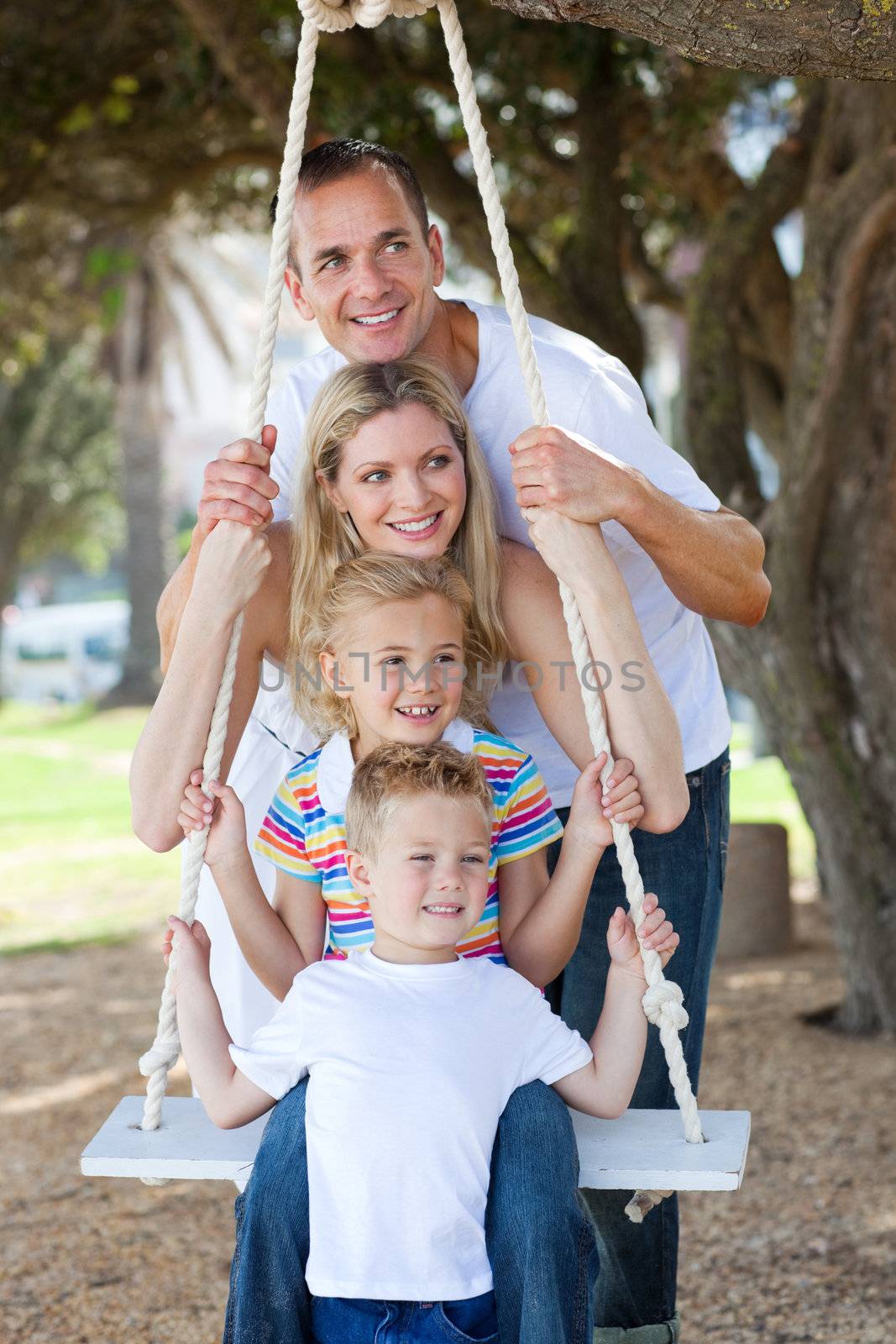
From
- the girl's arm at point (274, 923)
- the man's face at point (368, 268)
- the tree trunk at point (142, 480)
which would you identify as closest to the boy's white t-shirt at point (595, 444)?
the man's face at point (368, 268)

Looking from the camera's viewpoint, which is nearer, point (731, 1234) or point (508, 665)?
point (508, 665)

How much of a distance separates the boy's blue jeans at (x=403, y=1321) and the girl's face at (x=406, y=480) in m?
1.03

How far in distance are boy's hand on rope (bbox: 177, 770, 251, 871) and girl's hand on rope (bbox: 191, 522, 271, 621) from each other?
0.85 feet

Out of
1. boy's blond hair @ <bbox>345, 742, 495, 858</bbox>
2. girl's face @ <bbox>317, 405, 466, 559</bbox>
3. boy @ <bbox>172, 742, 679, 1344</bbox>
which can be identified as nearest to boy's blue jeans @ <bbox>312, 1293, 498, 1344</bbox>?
boy @ <bbox>172, 742, 679, 1344</bbox>

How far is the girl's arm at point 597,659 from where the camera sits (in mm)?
2074

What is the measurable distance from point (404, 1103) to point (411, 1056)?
0.19 ft

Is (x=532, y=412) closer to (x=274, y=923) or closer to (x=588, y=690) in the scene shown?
(x=588, y=690)

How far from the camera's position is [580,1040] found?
2.00 m

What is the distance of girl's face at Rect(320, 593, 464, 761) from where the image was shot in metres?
2.13

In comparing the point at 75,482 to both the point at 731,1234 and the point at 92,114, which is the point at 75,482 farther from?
the point at 731,1234

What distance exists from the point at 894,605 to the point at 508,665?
2.71 meters

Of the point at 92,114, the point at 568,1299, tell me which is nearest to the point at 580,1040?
the point at 568,1299

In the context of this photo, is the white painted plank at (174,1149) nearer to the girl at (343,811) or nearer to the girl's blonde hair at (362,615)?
the girl at (343,811)

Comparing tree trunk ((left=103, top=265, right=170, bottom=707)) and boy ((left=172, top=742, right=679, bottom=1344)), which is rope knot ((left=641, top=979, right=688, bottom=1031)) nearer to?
boy ((left=172, top=742, right=679, bottom=1344))
